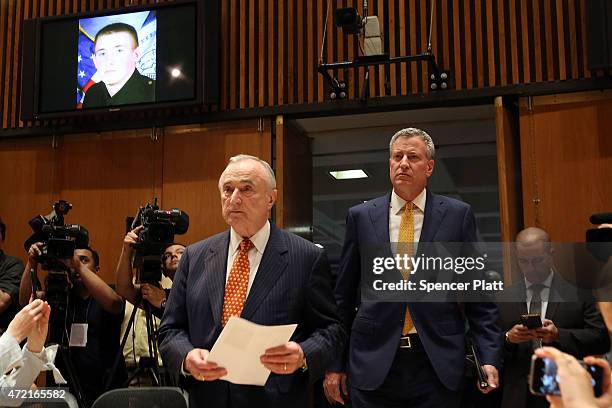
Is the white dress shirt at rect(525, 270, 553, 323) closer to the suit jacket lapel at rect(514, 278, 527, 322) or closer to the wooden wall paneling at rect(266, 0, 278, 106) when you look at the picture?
the suit jacket lapel at rect(514, 278, 527, 322)

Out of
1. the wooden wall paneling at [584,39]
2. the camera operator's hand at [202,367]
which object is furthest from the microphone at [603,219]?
the wooden wall paneling at [584,39]

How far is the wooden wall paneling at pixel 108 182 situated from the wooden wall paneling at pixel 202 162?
14 cm

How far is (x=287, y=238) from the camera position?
263 centimetres

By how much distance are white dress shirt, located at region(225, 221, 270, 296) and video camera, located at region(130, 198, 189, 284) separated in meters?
1.11

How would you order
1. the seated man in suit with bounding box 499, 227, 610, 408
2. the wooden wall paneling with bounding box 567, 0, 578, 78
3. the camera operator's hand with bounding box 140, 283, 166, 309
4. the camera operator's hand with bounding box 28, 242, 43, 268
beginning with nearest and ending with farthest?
1. the seated man in suit with bounding box 499, 227, 610, 408
2. the camera operator's hand with bounding box 140, 283, 166, 309
3. the camera operator's hand with bounding box 28, 242, 43, 268
4. the wooden wall paneling with bounding box 567, 0, 578, 78

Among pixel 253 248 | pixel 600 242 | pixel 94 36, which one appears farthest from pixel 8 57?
pixel 600 242

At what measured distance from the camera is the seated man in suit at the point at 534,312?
2457 mm

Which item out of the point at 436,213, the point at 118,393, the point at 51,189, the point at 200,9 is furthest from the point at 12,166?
the point at 436,213

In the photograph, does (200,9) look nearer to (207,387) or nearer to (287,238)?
(287,238)

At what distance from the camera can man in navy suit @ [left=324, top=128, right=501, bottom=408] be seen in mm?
2713

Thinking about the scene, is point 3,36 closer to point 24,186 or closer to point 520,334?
point 24,186

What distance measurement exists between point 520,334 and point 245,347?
3.63ft

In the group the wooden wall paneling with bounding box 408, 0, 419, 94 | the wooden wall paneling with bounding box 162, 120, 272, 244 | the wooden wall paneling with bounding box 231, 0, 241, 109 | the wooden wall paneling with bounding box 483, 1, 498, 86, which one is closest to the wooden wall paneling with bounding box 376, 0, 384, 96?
the wooden wall paneling with bounding box 408, 0, 419, 94

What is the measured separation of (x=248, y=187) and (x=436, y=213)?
802 millimetres
